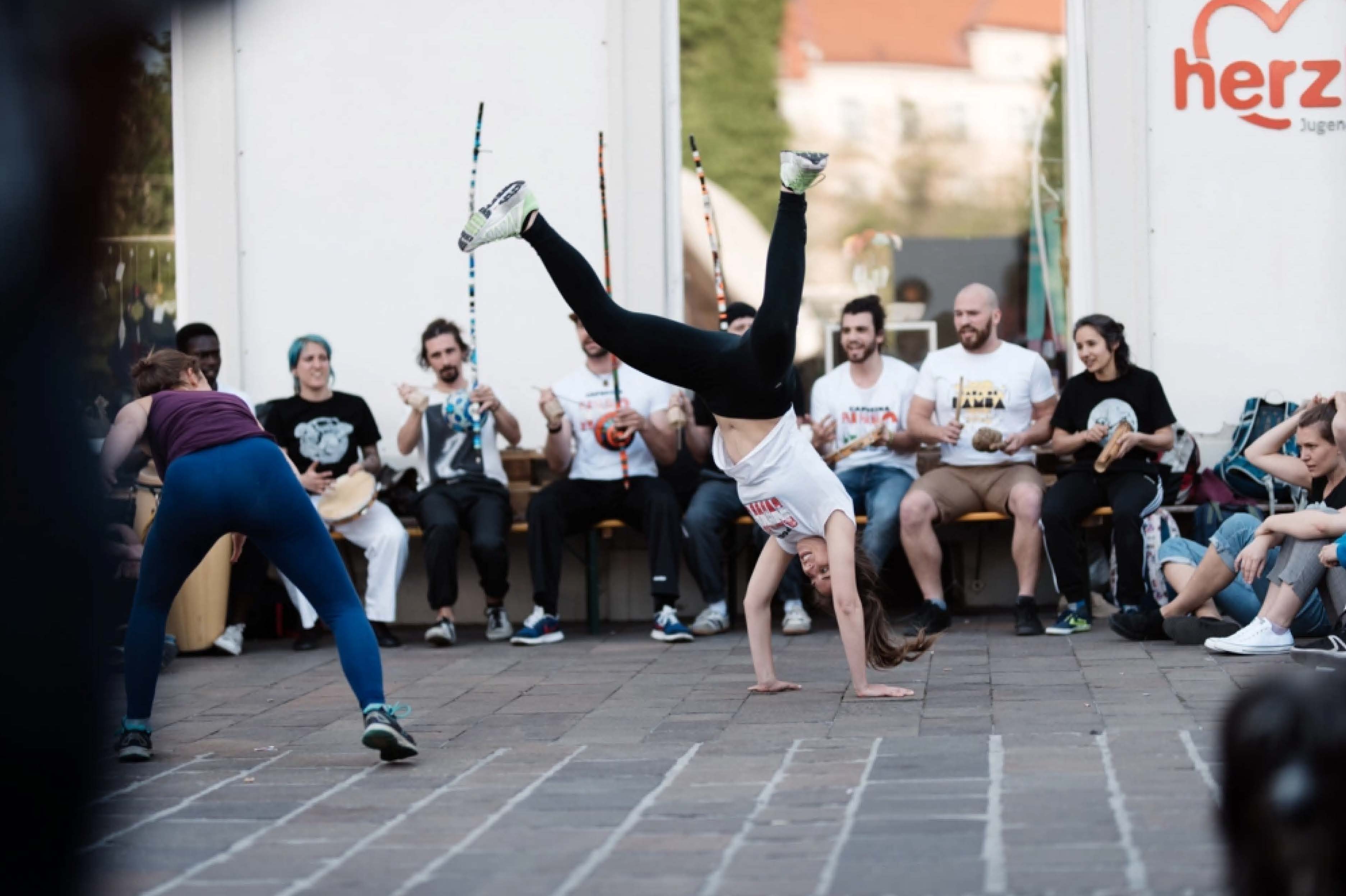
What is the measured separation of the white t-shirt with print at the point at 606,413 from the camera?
8703mm

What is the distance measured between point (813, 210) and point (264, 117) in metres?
3.30

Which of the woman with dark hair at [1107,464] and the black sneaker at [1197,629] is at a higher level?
the woman with dark hair at [1107,464]

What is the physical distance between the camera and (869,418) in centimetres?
873

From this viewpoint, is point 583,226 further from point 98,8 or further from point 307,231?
point 98,8

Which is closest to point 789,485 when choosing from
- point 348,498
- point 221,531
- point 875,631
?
point 875,631

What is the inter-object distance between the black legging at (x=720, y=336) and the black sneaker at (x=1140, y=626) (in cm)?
231

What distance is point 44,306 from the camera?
2266mm

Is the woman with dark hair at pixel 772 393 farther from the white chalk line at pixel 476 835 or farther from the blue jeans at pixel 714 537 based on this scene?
the blue jeans at pixel 714 537

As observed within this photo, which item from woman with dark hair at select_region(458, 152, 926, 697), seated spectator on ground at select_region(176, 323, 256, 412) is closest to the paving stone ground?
woman with dark hair at select_region(458, 152, 926, 697)

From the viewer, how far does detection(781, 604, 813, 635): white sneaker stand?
8430mm

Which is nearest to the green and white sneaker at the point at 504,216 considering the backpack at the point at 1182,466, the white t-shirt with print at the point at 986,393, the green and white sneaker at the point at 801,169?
the green and white sneaker at the point at 801,169

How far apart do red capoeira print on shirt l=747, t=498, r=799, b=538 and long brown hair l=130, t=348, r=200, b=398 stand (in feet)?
6.95

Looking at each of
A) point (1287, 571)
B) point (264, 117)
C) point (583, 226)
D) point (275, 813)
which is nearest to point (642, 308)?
point (583, 226)

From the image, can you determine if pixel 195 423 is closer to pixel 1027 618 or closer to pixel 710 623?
pixel 710 623
